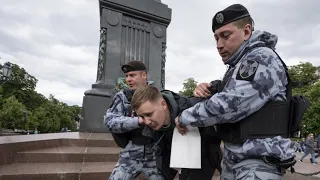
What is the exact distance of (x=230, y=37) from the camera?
67.2 inches

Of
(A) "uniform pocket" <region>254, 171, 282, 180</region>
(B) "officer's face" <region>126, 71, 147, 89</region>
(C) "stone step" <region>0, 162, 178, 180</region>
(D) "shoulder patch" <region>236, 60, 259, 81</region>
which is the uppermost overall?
(B) "officer's face" <region>126, 71, 147, 89</region>

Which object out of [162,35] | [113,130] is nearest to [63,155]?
[113,130]

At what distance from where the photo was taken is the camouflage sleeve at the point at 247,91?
1492mm

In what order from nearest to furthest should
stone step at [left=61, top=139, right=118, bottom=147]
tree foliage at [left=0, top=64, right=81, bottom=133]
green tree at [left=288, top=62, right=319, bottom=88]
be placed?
1. stone step at [left=61, top=139, right=118, bottom=147]
2. tree foliage at [left=0, top=64, right=81, bottom=133]
3. green tree at [left=288, top=62, right=319, bottom=88]

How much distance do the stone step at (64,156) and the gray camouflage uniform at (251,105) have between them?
13.1ft

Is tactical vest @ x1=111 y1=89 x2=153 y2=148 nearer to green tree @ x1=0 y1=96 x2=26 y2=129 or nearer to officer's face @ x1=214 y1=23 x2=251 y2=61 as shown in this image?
officer's face @ x1=214 y1=23 x2=251 y2=61

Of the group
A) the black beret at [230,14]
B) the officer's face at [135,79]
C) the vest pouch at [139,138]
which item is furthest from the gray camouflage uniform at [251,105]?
the officer's face at [135,79]

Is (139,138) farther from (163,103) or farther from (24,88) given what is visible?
(24,88)

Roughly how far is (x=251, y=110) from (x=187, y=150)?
0.52 metres

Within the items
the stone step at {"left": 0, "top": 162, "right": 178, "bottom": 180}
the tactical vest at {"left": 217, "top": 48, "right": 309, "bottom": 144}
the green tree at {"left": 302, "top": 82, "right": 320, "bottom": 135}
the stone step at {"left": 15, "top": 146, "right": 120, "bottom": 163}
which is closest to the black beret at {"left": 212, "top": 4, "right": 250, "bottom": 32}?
the tactical vest at {"left": 217, "top": 48, "right": 309, "bottom": 144}

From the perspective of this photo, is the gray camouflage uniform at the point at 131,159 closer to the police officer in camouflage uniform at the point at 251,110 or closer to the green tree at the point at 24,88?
the police officer in camouflage uniform at the point at 251,110

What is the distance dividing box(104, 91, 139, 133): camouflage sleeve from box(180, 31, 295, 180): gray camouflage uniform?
898 millimetres

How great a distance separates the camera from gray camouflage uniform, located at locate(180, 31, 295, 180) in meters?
1.50

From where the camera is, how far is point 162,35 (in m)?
10.4
